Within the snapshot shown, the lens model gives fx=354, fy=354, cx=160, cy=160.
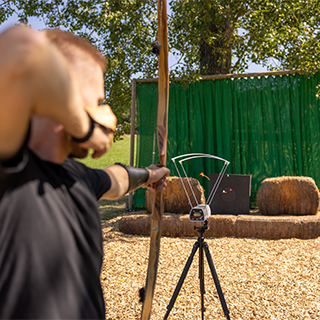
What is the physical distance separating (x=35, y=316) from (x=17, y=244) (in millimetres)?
140

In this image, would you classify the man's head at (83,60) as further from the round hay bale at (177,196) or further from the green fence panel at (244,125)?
the green fence panel at (244,125)

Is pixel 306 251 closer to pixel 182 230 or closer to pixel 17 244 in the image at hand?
pixel 182 230

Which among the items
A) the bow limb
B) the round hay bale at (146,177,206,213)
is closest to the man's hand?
the bow limb

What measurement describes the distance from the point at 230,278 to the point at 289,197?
2.20 meters

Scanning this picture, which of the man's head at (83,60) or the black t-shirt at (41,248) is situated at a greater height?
the man's head at (83,60)

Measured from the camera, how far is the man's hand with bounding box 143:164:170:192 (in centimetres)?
145

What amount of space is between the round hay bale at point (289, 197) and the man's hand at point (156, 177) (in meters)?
4.15

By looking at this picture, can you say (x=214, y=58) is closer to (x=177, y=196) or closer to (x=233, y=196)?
(x=233, y=196)

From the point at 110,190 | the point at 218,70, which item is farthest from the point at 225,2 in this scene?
the point at 110,190

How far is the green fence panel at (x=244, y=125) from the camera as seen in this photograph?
6.12m

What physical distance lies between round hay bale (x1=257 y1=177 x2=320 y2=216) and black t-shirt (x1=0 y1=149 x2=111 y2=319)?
4967 millimetres

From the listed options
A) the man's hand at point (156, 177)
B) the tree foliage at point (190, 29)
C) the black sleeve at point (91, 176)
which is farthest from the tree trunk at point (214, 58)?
the black sleeve at point (91, 176)

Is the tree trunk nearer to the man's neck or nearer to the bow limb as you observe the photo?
the bow limb

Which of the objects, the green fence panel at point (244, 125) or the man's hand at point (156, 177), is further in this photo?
the green fence panel at point (244, 125)
